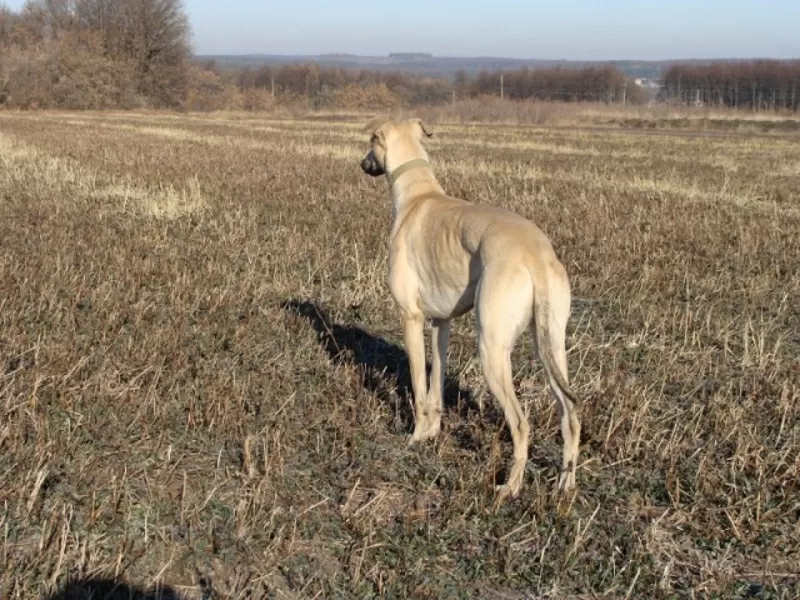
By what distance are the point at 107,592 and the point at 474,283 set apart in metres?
2.21

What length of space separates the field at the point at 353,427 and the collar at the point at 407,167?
1.26 metres

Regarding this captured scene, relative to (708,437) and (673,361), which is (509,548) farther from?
(673,361)

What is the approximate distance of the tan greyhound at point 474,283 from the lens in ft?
12.6

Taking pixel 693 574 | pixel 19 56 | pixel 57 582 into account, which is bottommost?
pixel 693 574

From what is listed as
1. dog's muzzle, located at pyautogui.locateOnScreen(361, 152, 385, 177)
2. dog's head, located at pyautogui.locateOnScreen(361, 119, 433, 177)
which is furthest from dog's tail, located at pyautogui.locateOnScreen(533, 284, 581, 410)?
dog's muzzle, located at pyautogui.locateOnScreen(361, 152, 385, 177)

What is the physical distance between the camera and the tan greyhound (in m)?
3.85

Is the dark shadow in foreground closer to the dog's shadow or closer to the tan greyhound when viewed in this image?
the tan greyhound

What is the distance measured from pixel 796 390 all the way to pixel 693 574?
7.17 ft

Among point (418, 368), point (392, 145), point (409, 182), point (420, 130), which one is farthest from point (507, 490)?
point (420, 130)

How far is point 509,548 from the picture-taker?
3.51 metres

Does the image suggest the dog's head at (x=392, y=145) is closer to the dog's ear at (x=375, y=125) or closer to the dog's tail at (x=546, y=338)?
the dog's ear at (x=375, y=125)

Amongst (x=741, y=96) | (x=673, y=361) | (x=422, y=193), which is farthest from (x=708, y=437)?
(x=741, y=96)

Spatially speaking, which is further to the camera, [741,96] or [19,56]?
[741,96]

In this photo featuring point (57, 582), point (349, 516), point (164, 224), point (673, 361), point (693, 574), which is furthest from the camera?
point (164, 224)
